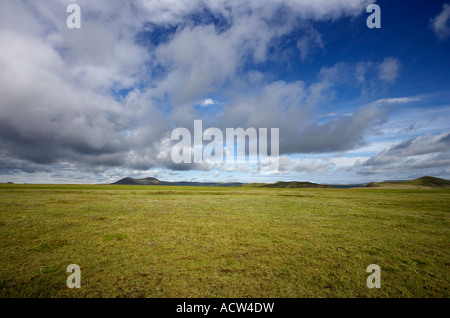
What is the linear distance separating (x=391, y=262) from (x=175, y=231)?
46.1 ft

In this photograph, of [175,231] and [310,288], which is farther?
[175,231]

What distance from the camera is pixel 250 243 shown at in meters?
13.1

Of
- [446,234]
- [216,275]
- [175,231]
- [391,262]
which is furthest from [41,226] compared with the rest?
[446,234]

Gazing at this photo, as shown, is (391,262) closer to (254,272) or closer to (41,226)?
(254,272)

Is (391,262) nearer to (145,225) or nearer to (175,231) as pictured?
(175,231)

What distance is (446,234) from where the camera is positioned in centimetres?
1605
